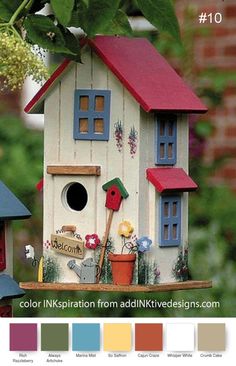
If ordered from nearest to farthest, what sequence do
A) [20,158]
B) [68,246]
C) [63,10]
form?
1. [63,10]
2. [68,246]
3. [20,158]

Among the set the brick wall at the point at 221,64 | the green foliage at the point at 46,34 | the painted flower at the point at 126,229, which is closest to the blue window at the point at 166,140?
the painted flower at the point at 126,229

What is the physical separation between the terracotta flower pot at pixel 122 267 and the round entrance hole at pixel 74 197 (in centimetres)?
11

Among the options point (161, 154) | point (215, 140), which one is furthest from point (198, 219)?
point (161, 154)

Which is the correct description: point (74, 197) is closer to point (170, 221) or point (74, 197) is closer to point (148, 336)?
point (170, 221)

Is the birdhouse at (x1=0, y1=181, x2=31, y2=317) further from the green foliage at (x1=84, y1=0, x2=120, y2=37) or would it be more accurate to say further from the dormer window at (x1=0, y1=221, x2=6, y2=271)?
the green foliage at (x1=84, y1=0, x2=120, y2=37)

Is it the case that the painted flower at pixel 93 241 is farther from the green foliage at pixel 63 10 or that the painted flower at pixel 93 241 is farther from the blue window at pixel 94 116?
the green foliage at pixel 63 10

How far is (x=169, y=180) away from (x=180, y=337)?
0.45 metres

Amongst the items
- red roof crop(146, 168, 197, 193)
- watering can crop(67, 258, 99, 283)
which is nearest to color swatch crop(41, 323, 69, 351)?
watering can crop(67, 258, 99, 283)

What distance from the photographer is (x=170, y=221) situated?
7.60 feet

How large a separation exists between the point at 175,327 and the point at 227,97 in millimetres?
572

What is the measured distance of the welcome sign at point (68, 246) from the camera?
2301 mm

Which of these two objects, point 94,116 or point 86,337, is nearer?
point 94,116

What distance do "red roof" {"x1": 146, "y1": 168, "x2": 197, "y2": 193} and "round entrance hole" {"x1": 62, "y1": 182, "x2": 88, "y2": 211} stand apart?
0.42ft

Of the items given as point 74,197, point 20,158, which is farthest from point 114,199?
point 20,158
